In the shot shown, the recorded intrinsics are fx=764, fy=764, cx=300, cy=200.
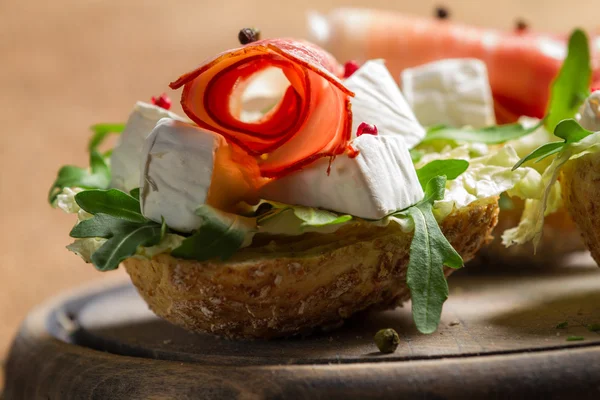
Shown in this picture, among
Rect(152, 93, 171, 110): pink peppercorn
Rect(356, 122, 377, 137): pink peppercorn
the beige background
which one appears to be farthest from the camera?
the beige background

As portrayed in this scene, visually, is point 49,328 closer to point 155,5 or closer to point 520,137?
point 520,137

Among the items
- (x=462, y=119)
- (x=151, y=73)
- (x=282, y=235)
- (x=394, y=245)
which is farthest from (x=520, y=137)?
(x=151, y=73)

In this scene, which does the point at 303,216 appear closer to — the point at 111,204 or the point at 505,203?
the point at 111,204

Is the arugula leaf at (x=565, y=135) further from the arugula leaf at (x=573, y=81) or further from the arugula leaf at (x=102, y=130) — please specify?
the arugula leaf at (x=102, y=130)

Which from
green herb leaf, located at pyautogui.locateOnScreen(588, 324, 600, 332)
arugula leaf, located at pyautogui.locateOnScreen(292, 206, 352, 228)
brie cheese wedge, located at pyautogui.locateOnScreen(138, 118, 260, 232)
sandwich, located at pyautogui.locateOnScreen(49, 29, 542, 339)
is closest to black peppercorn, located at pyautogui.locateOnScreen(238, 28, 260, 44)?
sandwich, located at pyautogui.locateOnScreen(49, 29, 542, 339)

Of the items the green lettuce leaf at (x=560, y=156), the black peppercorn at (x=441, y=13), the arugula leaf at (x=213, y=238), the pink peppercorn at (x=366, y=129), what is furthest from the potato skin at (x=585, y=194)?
the black peppercorn at (x=441, y=13)

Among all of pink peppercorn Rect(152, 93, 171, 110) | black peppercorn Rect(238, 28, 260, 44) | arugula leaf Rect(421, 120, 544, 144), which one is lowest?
arugula leaf Rect(421, 120, 544, 144)

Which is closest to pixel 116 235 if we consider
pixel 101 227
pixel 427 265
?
pixel 101 227

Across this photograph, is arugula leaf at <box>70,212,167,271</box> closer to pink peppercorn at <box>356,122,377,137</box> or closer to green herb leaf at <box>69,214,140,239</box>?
green herb leaf at <box>69,214,140,239</box>
